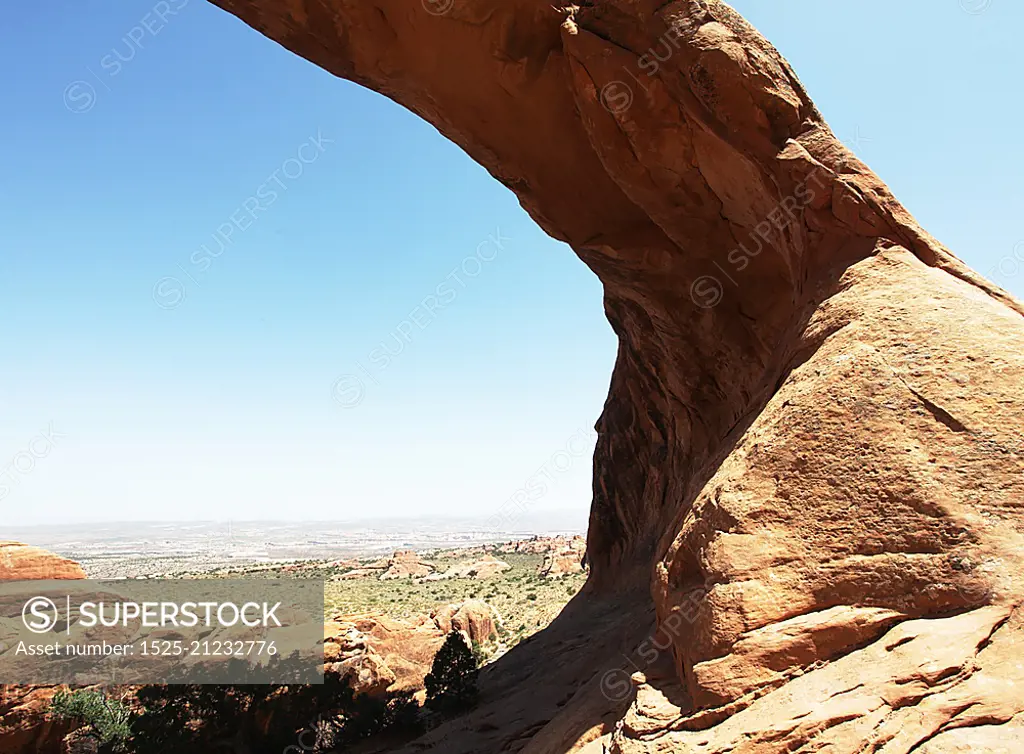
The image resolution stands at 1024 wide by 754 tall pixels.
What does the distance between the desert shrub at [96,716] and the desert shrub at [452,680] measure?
8562mm

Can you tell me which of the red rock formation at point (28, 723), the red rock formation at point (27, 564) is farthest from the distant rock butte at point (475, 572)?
the red rock formation at point (28, 723)

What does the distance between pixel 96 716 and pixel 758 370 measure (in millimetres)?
19009

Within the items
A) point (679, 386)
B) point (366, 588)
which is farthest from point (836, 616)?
point (366, 588)

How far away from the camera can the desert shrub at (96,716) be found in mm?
14570

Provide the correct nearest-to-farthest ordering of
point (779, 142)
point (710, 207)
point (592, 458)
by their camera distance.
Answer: point (779, 142), point (710, 207), point (592, 458)

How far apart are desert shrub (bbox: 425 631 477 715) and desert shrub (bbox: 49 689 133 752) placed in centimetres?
856

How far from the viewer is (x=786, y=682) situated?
4941 mm

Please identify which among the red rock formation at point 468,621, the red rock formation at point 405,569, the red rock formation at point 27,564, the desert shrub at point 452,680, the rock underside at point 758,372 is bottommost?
the red rock formation at point 405,569

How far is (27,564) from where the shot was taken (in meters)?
17.9

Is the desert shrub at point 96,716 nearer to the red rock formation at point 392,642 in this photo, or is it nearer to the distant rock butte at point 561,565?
the red rock formation at point 392,642

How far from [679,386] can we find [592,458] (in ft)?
33.5

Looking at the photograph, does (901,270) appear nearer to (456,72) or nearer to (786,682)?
(786,682)

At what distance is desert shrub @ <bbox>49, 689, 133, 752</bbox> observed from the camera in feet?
47.8

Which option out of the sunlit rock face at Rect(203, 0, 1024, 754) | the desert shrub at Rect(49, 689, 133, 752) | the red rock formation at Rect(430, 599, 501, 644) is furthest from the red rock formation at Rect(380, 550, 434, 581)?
the sunlit rock face at Rect(203, 0, 1024, 754)
